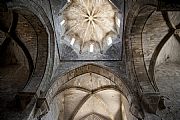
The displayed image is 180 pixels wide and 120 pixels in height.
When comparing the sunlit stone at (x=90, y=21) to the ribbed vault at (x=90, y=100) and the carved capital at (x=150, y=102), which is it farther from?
the carved capital at (x=150, y=102)

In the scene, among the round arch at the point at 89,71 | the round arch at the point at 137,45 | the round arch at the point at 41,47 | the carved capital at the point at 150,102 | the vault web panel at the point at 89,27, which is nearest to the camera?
the carved capital at the point at 150,102

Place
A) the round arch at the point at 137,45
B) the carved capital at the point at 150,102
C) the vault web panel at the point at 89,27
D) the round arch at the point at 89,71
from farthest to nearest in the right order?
1. the vault web panel at the point at 89,27
2. the round arch at the point at 89,71
3. the round arch at the point at 137,45
4. the carved capital at the point at 150,102

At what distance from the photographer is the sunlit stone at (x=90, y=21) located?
41.4ft

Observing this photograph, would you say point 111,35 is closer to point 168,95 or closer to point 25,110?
point 168,95

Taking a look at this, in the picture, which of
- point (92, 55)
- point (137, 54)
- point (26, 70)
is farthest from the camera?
point (92, 55)

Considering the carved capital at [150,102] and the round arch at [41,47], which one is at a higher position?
the round arch at [41,47]

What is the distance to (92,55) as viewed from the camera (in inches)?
436

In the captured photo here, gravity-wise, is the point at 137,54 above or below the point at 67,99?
above

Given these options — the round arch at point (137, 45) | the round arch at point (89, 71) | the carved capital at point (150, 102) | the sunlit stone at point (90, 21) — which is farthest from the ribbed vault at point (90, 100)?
the carved capital at point (150, 102)

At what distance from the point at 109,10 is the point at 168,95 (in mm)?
5657

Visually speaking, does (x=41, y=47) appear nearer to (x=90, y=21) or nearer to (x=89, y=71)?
(x=89, y=71)

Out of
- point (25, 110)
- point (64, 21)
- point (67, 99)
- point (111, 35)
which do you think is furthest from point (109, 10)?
point (25, 110)

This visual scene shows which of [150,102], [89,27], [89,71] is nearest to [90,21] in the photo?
[89,27]

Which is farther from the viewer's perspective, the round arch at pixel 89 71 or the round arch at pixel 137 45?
the round arch at pixel 89 71
